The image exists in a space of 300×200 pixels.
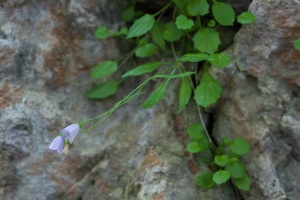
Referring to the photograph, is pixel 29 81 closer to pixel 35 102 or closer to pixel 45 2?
pixel 35 102

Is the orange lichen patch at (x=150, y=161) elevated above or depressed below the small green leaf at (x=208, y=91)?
below

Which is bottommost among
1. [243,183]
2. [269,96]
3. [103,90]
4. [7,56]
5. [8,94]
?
[243,183]

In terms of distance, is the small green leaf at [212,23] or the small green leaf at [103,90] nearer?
the small green leaf at [212,23]

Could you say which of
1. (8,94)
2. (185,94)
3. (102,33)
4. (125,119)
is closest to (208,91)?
(185,94)

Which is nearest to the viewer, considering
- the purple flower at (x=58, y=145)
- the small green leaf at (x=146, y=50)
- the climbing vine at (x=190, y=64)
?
the purple flower at (x=58, y=145)

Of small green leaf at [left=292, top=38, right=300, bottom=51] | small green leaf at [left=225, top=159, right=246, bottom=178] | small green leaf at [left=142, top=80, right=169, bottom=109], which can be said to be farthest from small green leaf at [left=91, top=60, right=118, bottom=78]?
small green leaf at [left=292, top=38, right=300, bottom=51]

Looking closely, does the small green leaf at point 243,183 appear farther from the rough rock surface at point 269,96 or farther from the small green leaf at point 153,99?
the small green leaf at point 153,99

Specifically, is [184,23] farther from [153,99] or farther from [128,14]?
[128,14]

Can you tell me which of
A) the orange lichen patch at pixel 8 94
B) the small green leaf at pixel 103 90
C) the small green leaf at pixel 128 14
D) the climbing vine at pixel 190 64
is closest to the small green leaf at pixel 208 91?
the climbing vine at pixel 190 64
